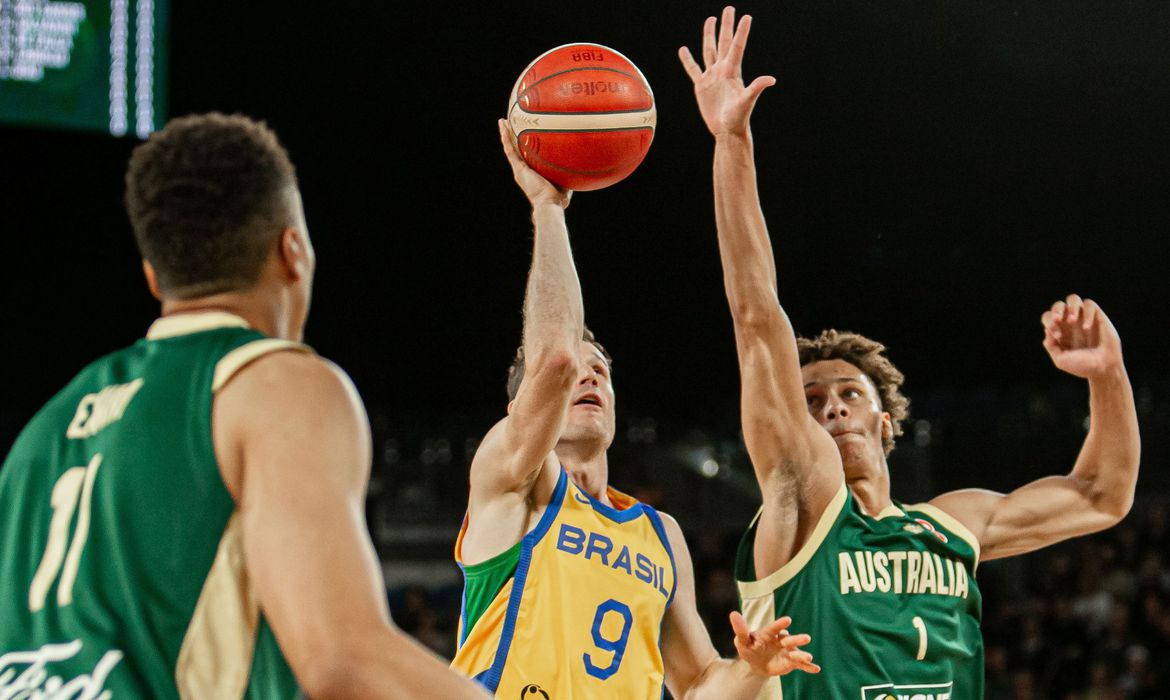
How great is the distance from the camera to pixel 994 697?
10148mm

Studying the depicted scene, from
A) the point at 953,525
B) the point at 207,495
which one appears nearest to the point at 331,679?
the point at 207,495

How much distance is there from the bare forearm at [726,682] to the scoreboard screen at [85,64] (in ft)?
16.1

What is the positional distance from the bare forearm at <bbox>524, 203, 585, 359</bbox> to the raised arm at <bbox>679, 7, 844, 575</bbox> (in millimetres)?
450

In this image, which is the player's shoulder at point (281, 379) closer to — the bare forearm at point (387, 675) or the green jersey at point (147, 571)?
the green jersey at point (147, 571)

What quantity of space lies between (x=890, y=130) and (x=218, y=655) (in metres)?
10.6

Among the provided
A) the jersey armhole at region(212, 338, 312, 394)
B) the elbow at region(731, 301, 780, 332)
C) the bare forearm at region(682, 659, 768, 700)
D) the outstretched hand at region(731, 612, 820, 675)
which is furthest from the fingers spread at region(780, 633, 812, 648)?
the jersey armhole at region(212, 338, 312, 394)

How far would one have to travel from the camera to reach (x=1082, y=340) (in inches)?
173

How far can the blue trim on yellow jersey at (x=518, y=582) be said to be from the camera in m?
3.39

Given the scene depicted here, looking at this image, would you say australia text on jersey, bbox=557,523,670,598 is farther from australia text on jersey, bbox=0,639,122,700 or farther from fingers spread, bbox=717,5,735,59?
australia text on jersey, bbox=0,639,122,700

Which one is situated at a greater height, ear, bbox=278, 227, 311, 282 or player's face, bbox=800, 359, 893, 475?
ear, bbox=278, 227, 311, 282

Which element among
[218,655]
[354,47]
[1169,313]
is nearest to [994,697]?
[1169,313]

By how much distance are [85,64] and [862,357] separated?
4907mm

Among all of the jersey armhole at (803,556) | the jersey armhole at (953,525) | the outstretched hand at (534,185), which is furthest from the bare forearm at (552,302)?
the jersey armhole at (953,525)

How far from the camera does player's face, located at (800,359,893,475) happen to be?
404 cm
